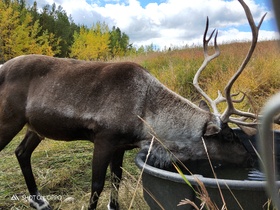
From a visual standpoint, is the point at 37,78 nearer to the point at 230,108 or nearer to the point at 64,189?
the point at 64,189

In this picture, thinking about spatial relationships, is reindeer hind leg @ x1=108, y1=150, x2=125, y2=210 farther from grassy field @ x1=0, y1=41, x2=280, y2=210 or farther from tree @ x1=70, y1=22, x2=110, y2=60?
tree @ x1=70, y1=22, x2=110, y2=60

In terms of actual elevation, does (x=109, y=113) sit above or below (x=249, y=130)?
above

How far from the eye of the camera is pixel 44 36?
2556 cm

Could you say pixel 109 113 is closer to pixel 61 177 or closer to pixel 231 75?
pixel 61 177

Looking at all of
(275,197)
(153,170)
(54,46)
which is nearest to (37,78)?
(153,170)

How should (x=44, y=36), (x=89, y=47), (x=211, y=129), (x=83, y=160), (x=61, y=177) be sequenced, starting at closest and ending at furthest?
1. (x=211, y=129)
2. (x=61, y=177)
3. (x=83, y=160)
4. (x=44, y=36)
5. (x=89, y=47)

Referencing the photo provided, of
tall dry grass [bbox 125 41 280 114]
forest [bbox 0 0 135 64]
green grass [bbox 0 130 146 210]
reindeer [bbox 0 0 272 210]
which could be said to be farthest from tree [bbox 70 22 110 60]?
reindeer [bbox 0 0 272 210]

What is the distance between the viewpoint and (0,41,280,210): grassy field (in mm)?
3625

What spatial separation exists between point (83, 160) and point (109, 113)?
79.0 inches

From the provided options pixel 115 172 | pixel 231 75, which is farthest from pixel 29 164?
pixel 231 75

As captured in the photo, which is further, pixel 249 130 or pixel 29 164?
pixel 29 164

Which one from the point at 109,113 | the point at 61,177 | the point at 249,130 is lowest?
the point at 61,177

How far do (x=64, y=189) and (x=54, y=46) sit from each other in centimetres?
2774

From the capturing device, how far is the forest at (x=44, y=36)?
21.5 metres
